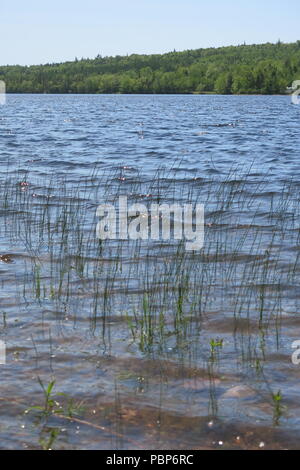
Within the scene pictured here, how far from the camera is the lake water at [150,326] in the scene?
16.2 ft

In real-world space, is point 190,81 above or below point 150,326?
above

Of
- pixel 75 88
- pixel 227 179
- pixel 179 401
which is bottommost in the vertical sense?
pixel 179 401

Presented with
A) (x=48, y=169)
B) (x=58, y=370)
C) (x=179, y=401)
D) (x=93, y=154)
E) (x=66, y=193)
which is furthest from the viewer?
(x=93, y=154)

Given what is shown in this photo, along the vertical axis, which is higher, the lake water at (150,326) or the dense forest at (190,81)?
the dense forest at (190,81)

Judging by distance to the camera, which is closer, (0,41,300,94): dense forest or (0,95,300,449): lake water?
(0,95,300,449): lake water

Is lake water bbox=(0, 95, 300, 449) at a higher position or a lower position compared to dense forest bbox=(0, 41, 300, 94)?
lower

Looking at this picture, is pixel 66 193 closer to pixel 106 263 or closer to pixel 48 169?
pixel 48 169

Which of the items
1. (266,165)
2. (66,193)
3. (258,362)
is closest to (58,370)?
(258,362)

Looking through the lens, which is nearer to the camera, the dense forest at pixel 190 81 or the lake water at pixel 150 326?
the lake water at pixel 150 326

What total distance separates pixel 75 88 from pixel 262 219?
510ft

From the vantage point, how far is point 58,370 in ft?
19.1

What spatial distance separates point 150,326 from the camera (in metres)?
6.51

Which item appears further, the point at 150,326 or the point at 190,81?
the point at 190,81

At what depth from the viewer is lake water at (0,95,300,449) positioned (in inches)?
195
